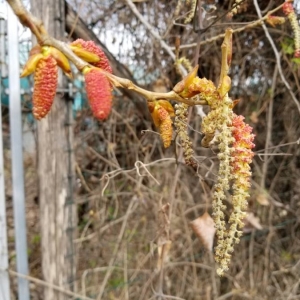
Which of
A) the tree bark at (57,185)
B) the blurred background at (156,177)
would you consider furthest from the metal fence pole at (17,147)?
the blurred background at (156,177)

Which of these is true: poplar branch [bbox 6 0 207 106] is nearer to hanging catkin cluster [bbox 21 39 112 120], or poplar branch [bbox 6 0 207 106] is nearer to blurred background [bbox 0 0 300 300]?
hanging catkin cluster [bbox 21 39 112 120]

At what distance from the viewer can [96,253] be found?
1945 millimetres

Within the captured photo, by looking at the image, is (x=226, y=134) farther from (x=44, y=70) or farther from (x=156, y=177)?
(x=156, y=177)

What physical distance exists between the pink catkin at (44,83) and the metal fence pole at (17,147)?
97cm

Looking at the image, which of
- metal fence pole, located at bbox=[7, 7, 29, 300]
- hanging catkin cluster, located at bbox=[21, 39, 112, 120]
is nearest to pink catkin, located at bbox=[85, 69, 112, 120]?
hanging catkin cluster, located at bbox=[21, 39, 112, 120]

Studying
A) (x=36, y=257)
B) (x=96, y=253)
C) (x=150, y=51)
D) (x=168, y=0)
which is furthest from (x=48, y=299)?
(x=168, y=0)

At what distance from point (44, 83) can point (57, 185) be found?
44.7 inches

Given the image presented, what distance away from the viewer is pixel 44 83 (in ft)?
1.10

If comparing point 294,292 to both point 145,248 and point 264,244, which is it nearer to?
point 264,244

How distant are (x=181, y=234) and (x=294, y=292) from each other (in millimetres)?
598

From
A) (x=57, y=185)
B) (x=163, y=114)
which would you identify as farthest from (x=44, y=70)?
(x=57, y=185)

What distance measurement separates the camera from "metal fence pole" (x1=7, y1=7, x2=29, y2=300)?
4.09 feet

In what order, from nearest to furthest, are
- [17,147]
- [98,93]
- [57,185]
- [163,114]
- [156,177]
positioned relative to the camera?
[98,93] < [163,114] < [17,147] < [57,185] < [156,177]

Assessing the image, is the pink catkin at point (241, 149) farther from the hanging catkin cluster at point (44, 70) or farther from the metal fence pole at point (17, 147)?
the metal fence pole at point (17, 147)
